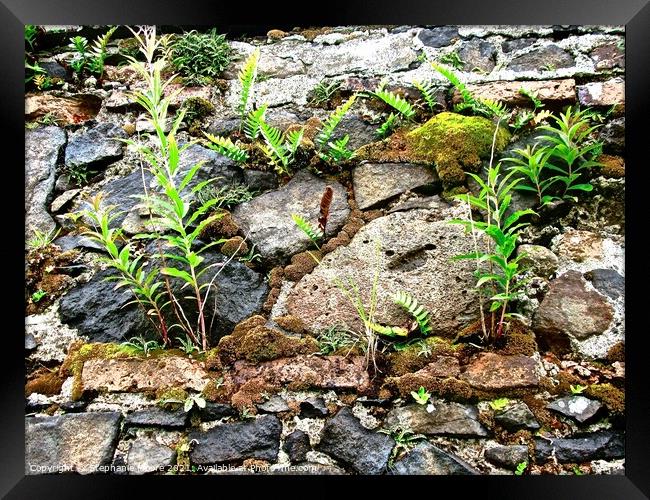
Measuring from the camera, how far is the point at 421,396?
1949 millimetres

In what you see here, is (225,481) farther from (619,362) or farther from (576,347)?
(619,362)

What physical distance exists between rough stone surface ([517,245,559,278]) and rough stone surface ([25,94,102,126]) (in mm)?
2197

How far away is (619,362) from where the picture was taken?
1965 mm

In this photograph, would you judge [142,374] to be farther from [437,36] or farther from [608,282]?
[437,36]

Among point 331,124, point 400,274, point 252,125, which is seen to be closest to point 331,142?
point 331,124

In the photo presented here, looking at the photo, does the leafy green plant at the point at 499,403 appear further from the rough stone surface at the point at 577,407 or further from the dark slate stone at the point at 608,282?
the dark slate stone at the point at 608,282

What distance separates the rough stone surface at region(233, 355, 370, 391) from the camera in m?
2.00

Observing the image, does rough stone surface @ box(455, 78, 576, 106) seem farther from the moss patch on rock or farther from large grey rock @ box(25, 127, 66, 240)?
large grey rock @ box(25, 127, 66, 240)

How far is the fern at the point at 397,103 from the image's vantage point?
7.51 ft

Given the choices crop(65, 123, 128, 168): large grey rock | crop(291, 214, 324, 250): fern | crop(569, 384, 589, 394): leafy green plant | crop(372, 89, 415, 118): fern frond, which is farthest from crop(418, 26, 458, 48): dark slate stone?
crop(569, 384, 589, 394): leafy green plant

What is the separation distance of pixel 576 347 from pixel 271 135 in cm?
162

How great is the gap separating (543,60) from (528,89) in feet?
0.64

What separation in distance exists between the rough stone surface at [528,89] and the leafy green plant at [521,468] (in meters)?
1.58
